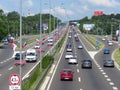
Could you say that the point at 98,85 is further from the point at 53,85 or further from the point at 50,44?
the point at 50,44

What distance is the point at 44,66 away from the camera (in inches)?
2298

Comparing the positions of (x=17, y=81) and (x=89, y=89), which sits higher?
(x=17, y=81)

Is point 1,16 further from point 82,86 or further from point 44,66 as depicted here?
point 82,86

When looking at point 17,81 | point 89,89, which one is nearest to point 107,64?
point 89,89

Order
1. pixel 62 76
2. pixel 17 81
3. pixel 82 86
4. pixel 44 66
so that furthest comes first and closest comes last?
pixel 44 66, pixel 62 76, pixel 82 86, pixel 17 81

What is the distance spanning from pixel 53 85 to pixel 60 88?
2.55m

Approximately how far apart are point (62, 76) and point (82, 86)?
620 cm

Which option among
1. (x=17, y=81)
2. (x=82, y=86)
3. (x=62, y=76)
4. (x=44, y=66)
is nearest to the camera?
(x=17, y=81)

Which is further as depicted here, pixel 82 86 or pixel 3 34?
pixel 3 34

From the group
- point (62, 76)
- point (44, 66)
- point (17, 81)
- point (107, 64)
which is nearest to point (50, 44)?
point (107, 64)

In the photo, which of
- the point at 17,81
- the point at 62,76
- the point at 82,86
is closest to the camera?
the point at 17,81

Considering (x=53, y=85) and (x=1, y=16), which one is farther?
(x=1, y=16)

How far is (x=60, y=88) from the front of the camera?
40.1 metres

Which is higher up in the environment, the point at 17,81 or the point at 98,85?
the point at 17,81
